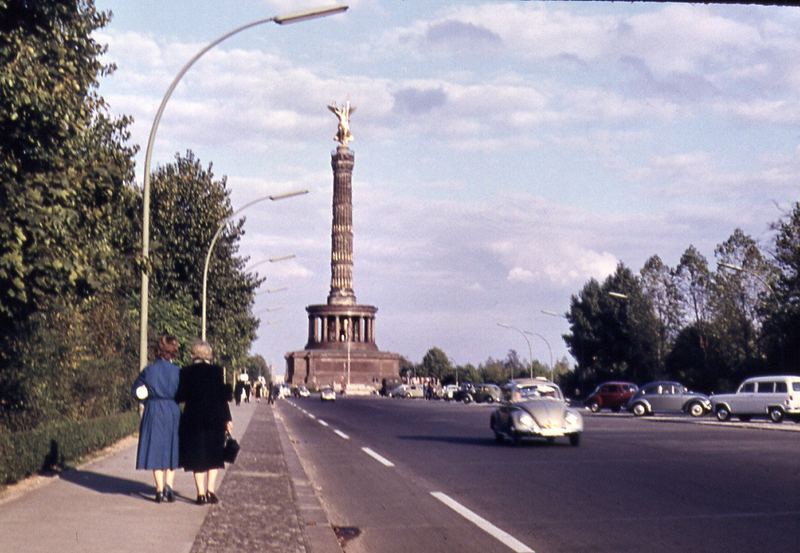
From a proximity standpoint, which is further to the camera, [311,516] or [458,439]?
[458,439]

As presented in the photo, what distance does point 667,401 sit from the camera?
48.7m

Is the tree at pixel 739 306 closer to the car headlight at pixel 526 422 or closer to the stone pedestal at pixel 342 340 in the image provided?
the car headlight at pixel 526 422

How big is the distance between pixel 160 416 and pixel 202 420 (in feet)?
1.58

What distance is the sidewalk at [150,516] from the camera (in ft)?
29.5

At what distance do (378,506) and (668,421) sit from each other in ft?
96.3

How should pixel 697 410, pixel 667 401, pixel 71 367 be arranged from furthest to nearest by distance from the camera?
pixel 667 401, pixel 697 410, pixel 71 367

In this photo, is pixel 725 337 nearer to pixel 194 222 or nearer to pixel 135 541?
pixel 194 222

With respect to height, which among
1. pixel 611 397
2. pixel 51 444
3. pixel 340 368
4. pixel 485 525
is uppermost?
pixel 340 368

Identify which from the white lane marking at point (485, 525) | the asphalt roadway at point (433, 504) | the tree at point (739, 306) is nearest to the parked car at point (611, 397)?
the tree at point (739, 306)

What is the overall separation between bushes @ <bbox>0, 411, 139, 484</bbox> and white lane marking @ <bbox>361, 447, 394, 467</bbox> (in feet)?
16.9

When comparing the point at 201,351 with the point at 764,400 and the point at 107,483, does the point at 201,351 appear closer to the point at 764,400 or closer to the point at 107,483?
the point at 107,483

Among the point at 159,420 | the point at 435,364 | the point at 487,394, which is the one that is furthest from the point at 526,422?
the point at 435,364

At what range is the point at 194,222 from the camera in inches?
1677

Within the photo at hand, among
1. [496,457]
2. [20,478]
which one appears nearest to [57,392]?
[20,478]
